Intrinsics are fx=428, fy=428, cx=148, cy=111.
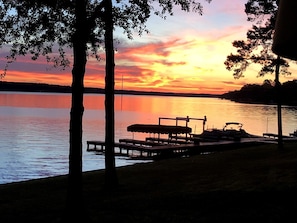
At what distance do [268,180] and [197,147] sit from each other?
3017 cm

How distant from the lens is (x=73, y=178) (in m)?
10.0

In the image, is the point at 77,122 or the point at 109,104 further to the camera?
the point at 109,104

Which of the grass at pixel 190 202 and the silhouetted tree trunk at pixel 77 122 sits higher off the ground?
the silhouetted tree trunk at pixel 77 122

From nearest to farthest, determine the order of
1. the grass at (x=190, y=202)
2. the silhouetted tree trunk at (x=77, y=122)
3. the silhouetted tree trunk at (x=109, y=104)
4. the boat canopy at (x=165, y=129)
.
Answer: the grass at (x=190, y=202)
the silhouetted tree trunk at (x=77, y=122)
the silhouetted tree trunk at (x=109, y=104)
the boat canopy at (x=165, y=129)

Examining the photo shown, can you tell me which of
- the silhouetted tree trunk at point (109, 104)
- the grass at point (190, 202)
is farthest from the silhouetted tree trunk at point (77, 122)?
the silhouetted tree trunk at point (109, 104)

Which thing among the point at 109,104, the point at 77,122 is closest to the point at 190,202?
the point at 77,122

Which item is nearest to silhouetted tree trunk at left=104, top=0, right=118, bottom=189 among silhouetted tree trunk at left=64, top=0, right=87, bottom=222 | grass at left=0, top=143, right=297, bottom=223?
grass at left=0, top=143, right=297, bottom=223

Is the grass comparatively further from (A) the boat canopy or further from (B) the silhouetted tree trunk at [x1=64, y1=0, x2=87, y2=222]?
(A) the boat canopy

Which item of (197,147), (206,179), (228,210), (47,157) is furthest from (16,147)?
(228,210)

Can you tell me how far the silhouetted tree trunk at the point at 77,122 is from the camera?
9.67 metres

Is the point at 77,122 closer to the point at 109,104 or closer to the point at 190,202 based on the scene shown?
the point at 190,202

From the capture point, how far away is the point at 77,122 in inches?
383

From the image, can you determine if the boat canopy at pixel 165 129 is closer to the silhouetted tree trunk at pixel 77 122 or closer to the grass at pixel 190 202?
the grass at pixel 190 202

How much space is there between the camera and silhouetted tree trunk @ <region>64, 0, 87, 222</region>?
9.67 metres
